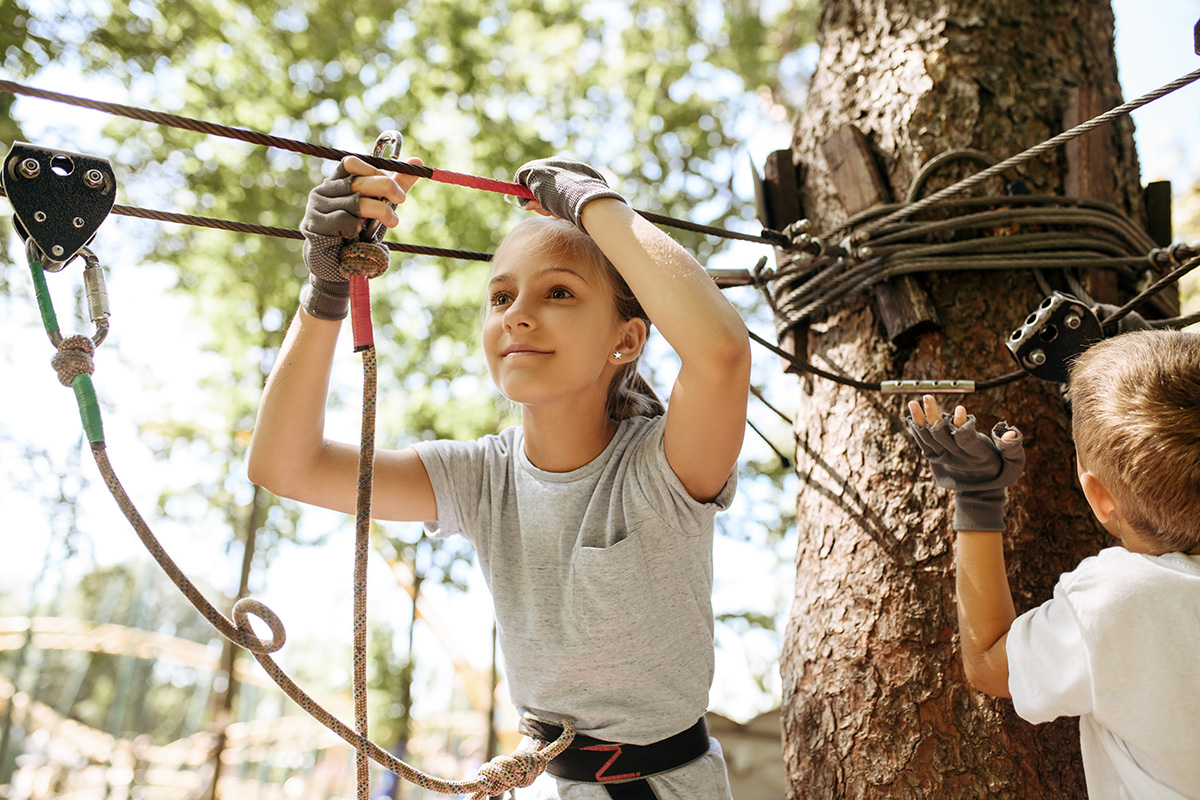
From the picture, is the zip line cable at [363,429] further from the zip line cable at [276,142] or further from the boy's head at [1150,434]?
the boy's head at [1150,434]

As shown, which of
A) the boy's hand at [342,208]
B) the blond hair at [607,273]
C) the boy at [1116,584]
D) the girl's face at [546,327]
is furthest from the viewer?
the blond hair at [607,273]

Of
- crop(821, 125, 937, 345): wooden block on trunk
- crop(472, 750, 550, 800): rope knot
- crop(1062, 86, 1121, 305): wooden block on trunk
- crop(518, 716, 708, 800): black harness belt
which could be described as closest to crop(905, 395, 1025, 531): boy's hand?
crop(821, 125, 937, 345): wooden block on trunk

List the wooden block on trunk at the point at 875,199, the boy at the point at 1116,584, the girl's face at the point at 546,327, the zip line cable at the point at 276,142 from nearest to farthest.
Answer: the zip line cable at the point at 276,142 < the boy at the point at 1116,584 < the girl's face at the point at 546,327 < the wooden block on trunk at the point at 875,199

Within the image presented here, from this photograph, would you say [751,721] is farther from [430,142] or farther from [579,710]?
[430,142]

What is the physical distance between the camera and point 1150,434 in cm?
125

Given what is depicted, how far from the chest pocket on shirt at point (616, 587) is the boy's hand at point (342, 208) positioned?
26.5 inches

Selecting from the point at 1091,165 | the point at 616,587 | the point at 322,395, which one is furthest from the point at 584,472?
the point at 1091,165

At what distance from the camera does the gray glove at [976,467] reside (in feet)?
4.75

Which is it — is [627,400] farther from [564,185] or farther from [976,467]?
[976,467]

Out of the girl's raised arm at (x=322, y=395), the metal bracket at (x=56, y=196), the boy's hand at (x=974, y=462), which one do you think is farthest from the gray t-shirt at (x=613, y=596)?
the metal bracket at (x=56, y=196)

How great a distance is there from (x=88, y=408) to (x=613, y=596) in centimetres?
89

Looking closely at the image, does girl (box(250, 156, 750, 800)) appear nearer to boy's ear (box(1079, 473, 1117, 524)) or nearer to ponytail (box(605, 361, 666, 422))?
ponytail (box(605, 361, 666, 422))

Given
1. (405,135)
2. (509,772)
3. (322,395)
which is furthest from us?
(405,135)

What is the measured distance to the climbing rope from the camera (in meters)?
1.12
